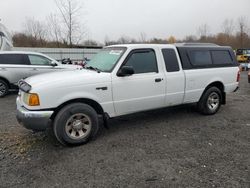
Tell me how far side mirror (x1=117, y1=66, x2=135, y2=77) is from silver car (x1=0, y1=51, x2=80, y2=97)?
5110mm

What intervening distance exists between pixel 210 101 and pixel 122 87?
287 cm

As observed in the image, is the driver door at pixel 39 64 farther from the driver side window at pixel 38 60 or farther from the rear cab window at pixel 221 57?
the rear cab window at pixel 221 57

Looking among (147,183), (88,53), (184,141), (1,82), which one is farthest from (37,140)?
(88,53)

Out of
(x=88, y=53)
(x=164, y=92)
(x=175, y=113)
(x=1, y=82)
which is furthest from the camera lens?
(x=88, y=53)

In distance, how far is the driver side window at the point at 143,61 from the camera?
4.97 m

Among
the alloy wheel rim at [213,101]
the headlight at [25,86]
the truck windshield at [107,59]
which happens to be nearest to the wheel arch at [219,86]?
the alloy wheel rim at [213,101]

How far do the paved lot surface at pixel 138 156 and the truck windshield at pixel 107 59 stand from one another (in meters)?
1.40

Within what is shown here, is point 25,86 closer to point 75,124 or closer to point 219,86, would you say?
point 75,124

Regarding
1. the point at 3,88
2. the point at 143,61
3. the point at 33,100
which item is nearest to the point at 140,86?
the point at 143,61

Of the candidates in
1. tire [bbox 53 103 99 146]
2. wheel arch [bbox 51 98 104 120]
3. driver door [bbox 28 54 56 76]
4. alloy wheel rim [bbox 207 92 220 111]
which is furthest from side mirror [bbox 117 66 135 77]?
driver door [bbox 28 54 56 76]

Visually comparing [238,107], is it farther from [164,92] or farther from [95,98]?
[95,98]

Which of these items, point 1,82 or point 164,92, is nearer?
point 164,92

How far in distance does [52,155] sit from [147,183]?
1780 mm

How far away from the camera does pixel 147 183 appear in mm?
3250
